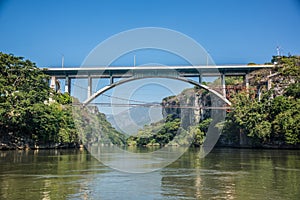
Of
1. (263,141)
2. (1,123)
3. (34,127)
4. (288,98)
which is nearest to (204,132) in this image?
(263,141)

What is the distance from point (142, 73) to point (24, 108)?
1032 centimetres

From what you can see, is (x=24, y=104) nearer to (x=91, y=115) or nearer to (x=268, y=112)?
(x=91, y=115)

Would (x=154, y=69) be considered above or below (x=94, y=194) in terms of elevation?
above

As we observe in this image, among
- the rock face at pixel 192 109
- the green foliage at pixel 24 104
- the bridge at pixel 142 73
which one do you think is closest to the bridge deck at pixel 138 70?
the bridge at pixel 142 73

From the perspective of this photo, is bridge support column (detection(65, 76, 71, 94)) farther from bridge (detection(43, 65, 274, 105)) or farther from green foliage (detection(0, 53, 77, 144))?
green foliage (detection(0, 53, 77, 144))

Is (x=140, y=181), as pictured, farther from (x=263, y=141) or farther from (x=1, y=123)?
(x=263, y=141)

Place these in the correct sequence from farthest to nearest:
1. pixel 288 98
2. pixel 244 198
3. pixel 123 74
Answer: pixel 123 74, pixel 288 98, pixel 244 198

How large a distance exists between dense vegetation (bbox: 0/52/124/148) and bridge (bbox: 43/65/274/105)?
498 cm

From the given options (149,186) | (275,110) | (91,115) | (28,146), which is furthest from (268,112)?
(149,186)

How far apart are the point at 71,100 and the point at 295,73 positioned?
1844cm

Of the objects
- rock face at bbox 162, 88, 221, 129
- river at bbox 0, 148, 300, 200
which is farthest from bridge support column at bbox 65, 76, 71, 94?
river at bbox 0, 148, 300, 200

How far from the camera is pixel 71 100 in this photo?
31.6 meters

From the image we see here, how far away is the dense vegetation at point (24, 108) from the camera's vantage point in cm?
2011

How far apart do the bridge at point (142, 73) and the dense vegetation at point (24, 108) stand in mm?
4985
